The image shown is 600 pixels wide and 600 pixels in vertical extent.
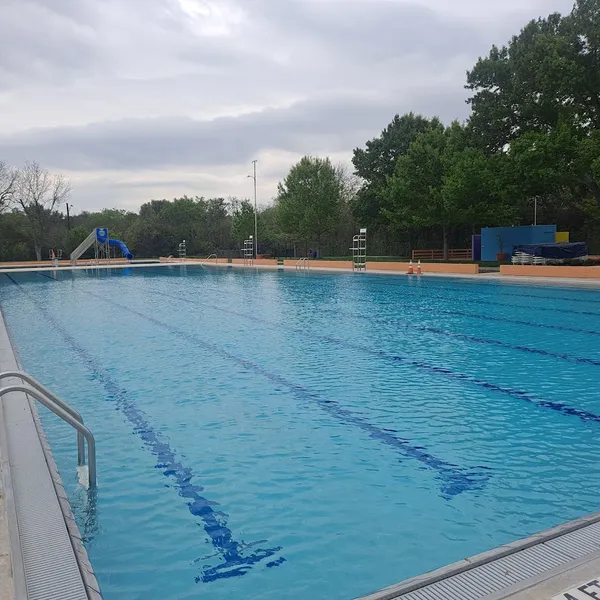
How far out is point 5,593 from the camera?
2.40m

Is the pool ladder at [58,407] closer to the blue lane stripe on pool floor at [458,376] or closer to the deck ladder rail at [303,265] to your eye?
the blue lane stripe on pool floor at [458,376]

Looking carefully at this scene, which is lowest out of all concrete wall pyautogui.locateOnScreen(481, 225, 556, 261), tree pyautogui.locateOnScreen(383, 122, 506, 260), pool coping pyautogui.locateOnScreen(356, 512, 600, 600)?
pool coping pyautogui.locateOnScreen(356, 512, 600, 600)

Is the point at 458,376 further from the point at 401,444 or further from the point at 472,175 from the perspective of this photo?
the point at 472,175

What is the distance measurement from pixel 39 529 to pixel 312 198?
3920 cm

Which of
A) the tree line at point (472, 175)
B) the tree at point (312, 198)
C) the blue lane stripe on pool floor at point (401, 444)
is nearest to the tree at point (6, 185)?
the tree line at point (472, 175)

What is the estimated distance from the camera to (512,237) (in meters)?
28.5

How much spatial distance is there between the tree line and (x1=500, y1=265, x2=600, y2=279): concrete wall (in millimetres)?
Result: 4227

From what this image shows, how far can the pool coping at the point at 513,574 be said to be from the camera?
251 centimetres

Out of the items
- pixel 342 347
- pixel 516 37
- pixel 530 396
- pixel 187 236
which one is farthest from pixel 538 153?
pixel 187 236

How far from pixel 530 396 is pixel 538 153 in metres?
19.7

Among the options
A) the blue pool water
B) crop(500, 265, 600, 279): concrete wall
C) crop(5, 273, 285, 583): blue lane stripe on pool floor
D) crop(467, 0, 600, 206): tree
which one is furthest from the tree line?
crop(5, 273, 285, 583): blue lane stripe on pool floor

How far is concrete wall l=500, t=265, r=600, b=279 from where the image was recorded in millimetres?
19998

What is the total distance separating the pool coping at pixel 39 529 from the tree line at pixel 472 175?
2207 centimetres

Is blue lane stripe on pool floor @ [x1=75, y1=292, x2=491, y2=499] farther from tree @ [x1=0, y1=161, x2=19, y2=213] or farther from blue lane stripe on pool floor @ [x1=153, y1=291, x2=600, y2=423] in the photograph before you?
tree @ [x1=0, y1=161, x2=19, y2=213]
